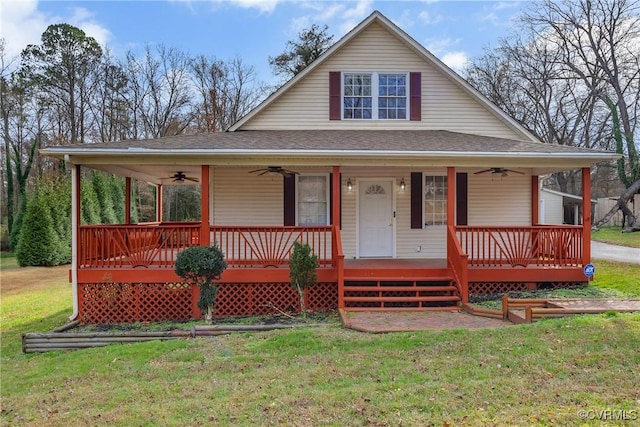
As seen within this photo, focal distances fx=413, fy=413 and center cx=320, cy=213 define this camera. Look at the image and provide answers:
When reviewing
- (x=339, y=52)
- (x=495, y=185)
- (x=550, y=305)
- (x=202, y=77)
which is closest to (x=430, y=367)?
(x=550, y=305)

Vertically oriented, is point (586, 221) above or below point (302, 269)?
above

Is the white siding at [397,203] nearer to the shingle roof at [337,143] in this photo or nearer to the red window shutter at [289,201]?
the red window shutter at [289,201]

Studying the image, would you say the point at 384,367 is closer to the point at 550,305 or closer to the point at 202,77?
the point at 550,305

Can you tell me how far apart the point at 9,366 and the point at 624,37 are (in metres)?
35.4

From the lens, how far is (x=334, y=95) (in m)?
11.1

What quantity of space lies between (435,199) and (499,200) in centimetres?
171

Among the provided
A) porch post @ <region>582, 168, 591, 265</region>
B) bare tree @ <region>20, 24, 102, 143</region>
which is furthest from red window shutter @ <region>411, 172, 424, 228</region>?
bare tree @ <region>20, 24, 102, 143</region>

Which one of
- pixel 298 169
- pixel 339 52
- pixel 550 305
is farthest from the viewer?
pixel 339 52

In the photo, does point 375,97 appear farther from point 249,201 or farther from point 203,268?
point 203,268

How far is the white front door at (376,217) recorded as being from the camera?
10.7 meters

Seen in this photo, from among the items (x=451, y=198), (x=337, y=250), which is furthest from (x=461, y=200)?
(x=337, y=250)

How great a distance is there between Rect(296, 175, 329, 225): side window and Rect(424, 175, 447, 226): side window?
262cm

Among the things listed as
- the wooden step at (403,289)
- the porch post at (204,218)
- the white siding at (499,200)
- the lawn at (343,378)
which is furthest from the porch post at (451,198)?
the porch post at (204,218)

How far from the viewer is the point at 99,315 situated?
8.31m
